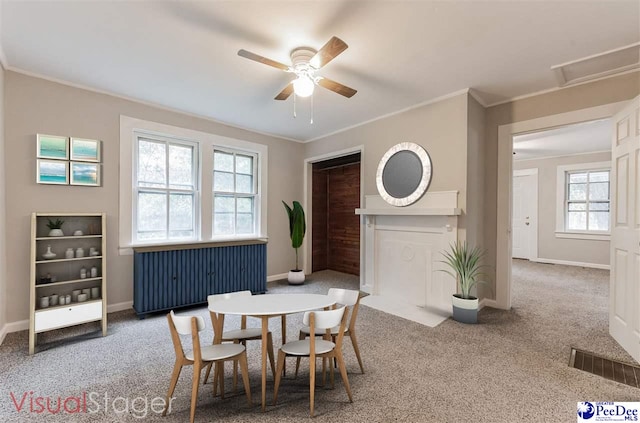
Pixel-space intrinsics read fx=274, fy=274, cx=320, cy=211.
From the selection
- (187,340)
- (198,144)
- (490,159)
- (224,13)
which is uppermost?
(224,13)

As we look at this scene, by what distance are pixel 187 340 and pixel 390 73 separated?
3.39 m

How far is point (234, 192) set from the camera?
4.55m

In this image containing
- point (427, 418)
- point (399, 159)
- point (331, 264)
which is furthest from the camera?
point (331, 264)

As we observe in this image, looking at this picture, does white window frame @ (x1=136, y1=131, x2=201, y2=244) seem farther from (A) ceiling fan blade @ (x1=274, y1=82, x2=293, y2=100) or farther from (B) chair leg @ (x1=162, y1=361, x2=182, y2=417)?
(B) chair leg @ (x1=162, y1=361, x2=182, y2=417)

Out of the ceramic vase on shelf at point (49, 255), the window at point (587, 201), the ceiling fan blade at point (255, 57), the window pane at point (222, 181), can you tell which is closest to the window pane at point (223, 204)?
the window pane at point (222, 181)

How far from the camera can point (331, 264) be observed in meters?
6.04

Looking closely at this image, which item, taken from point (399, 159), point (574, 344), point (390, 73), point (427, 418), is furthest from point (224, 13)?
point (574, 344)

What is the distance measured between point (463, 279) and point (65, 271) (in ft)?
14.6

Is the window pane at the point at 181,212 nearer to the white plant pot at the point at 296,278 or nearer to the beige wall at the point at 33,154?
the beige wall at the point at 33,154

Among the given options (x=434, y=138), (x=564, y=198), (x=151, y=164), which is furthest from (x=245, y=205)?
(x=564, y=198)

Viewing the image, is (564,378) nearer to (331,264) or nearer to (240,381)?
(240,381)

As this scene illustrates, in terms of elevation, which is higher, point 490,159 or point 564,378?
point 490,159

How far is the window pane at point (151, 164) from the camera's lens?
144 inches

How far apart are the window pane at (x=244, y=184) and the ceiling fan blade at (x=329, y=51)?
282cm
